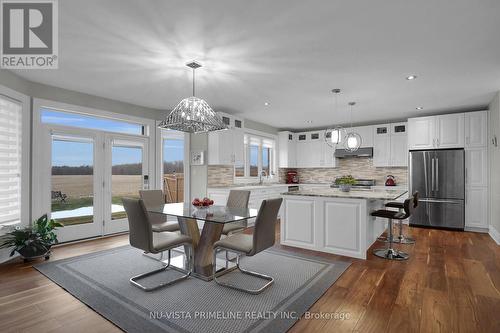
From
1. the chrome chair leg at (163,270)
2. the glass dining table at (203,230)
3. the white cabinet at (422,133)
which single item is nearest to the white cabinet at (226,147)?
the glass dining table at (203,230)

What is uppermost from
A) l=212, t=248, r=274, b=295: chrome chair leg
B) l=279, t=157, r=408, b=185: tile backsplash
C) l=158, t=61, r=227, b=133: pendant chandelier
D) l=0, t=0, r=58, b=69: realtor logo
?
l=0, t=0, r=58, b=69: realtor logo

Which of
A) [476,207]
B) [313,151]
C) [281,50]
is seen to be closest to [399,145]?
[476,207]

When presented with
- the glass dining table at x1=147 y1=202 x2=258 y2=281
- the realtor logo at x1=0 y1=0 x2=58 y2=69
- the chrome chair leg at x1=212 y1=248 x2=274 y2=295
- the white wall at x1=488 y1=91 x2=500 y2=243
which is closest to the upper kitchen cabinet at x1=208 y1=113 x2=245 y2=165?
the glass dining table at x1=147 y1=202 x2=258 y2=281

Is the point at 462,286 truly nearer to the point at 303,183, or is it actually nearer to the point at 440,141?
the point at 440,141

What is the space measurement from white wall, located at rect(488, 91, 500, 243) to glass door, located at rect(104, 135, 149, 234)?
6152 mm

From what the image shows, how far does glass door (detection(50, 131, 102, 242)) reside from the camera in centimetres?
435

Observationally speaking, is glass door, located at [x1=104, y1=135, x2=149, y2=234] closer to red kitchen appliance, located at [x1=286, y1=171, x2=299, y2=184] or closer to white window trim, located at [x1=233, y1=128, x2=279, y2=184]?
white window trim, located at [x1=233, y1=128, x2=279, y2=184]

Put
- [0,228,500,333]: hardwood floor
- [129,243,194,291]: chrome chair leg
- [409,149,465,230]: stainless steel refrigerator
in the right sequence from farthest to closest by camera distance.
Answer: [409,149,465,230]: stainless steel refrigerator → [129,243,194,291]: chrome chair leg → [0,228,500,333]: hardwood floor

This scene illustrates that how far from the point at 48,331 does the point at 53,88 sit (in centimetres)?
355

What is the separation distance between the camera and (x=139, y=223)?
273 cm

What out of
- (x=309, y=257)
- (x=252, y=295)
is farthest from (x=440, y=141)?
(x=252, y=295)

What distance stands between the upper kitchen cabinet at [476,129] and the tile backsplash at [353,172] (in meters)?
1.47

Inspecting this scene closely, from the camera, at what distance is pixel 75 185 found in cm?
454

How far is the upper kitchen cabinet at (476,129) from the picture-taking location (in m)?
5.31
